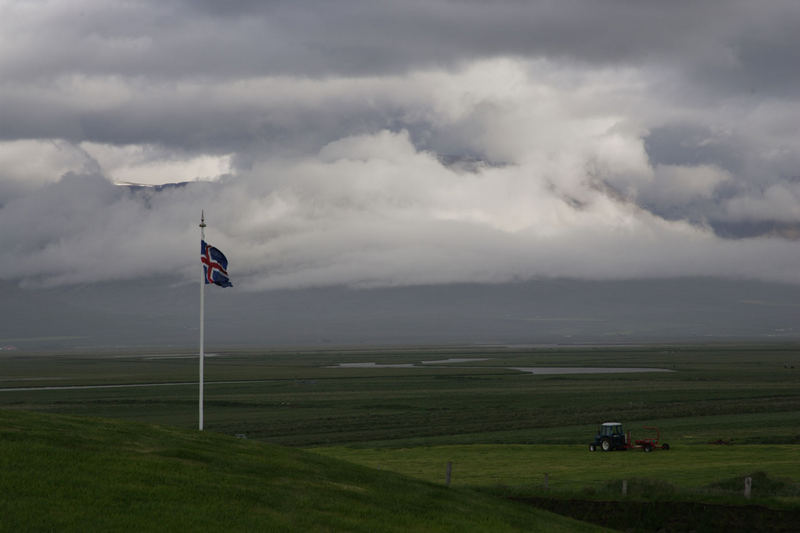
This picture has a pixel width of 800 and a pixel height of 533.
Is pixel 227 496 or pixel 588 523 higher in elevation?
pixel 227 496

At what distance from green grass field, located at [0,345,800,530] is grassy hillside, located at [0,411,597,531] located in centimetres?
659

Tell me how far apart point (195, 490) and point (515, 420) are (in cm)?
7382

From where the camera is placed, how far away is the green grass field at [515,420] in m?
47.4

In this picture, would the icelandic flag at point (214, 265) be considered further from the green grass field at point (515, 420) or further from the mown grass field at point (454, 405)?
the mown grass field at point (454, 405)

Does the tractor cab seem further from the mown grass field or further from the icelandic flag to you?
the icelandic flag

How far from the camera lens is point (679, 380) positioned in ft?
563

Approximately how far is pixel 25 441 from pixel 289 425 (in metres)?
68.8

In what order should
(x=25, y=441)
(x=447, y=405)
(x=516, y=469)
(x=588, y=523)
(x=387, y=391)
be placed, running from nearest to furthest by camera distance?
(x=25, y=441), (x=588, y=523), (x=516, y=469), (x=447, y=405), (x=387, y=391)

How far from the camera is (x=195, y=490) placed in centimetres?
2662

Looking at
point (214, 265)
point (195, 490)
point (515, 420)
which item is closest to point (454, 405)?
point (515, 420)

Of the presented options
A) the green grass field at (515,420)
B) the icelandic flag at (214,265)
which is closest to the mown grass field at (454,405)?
the green grass field at (515,420)

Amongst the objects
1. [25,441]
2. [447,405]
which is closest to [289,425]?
[447,405]

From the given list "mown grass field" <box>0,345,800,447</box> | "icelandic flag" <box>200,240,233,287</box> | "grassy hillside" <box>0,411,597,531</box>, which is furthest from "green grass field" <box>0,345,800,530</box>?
"icelandic flag" <box>200,240,233,287</box>

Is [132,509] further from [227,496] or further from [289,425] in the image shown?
[289,425]
